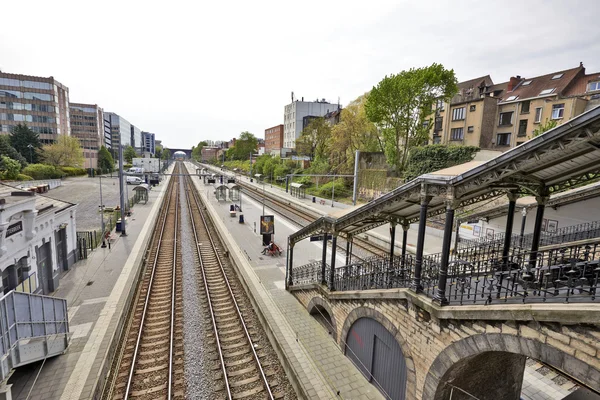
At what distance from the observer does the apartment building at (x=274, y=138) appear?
95500 millimetres

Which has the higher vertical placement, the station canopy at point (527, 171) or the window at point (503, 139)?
the window at point (503, 139)

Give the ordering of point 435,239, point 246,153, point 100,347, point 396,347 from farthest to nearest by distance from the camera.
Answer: point 246,153
point 435,239
point 100,347
point 396,347

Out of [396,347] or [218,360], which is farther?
[218,360]

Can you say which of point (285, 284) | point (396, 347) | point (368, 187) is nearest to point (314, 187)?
point (368, 187)

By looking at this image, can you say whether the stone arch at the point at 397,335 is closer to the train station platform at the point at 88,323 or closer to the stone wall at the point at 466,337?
the stone wall at the point at 466,337

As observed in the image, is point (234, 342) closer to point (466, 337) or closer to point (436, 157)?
point (466, 337)

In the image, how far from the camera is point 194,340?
1117 centimetres

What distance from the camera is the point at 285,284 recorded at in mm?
15289

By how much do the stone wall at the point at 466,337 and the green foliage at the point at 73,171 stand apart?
7384cm

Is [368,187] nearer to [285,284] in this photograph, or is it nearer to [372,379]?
[285,284]

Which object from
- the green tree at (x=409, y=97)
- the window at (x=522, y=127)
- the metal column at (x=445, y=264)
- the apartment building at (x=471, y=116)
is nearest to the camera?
the metal column at (x=445, y=264)

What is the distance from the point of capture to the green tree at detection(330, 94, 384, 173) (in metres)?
44.4

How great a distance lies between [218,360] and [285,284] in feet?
18.7

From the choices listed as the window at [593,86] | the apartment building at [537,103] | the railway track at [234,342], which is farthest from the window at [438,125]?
the railway track at [234,342]
